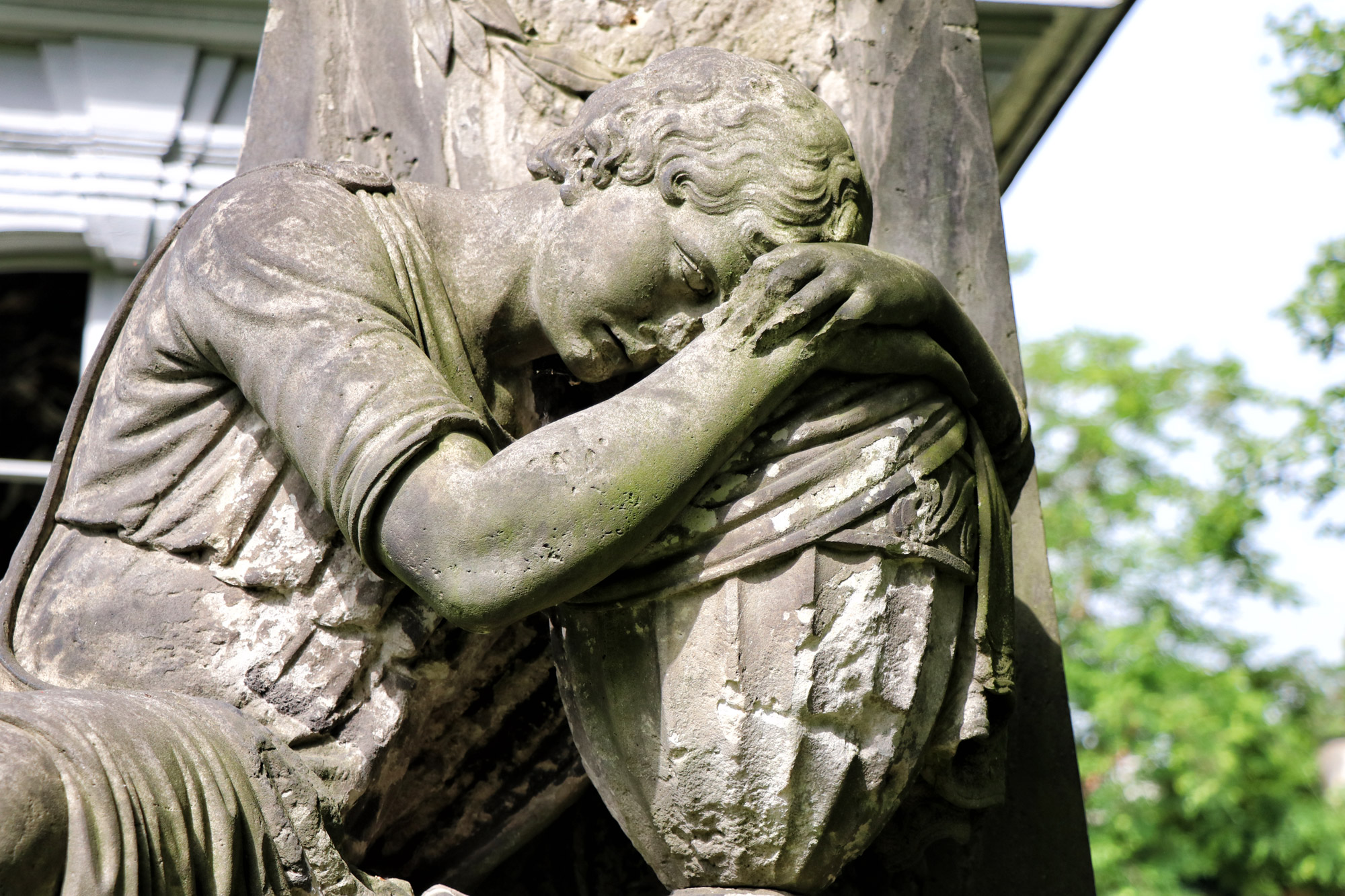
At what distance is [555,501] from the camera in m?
1.98

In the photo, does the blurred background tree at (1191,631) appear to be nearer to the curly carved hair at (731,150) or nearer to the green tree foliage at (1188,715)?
the green tree foliage at (1188,715)

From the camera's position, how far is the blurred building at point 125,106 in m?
Result: 4.77

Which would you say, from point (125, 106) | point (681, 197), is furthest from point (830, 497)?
point (125, 106)

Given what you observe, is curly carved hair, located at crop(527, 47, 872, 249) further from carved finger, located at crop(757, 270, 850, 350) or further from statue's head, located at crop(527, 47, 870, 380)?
carved finger, located at crop(757, 270, 850, 350)

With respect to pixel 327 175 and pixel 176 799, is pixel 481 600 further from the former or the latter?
pixel 327 175

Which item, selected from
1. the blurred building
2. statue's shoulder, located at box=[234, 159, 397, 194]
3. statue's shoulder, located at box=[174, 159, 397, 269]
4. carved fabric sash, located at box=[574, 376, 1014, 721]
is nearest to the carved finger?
carved fabric sash, located at box=[574, 376, 1014, 721]

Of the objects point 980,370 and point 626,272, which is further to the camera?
point 980,370

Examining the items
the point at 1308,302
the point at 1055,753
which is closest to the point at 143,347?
the point at 1055,753

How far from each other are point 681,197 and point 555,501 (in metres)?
0.56

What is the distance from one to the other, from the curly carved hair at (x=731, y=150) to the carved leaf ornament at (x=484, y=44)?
0.94m

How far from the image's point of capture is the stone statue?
2.00 m

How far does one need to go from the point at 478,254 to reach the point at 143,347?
0.59 metres

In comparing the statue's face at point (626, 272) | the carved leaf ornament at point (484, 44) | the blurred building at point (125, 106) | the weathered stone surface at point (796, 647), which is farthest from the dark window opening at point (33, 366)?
the weathered stone surface at point (796, 647)

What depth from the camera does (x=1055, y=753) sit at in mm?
3102
